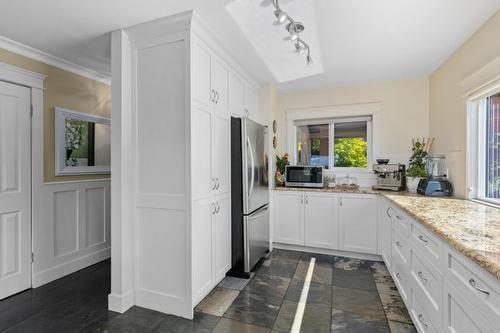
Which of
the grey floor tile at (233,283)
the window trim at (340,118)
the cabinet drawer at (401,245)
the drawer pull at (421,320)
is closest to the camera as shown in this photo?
the drawer pull at (421,320)

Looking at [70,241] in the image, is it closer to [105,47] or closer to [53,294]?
[53,294]

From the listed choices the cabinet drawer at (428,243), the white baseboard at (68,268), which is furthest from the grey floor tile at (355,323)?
the white baseboard at (68,268)

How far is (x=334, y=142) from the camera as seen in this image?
3.85 metres

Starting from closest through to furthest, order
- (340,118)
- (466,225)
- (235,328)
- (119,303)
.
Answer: (466,225) < (235,328) < (119,303) < (340,118)

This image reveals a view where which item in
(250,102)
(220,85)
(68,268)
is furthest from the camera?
(250,102)

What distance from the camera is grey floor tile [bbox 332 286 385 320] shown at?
2078mm

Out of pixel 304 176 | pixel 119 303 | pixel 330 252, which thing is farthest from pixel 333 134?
pixel 119 303

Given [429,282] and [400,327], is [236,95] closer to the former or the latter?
[429,282]

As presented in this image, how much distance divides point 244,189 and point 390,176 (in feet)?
6.29

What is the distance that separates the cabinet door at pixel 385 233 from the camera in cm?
263

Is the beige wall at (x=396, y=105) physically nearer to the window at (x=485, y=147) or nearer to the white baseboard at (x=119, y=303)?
the window at (x=485, y=147)

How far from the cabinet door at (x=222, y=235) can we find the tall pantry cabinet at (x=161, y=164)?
211 millimetres

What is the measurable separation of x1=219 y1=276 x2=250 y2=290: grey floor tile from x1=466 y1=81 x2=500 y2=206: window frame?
224 cm

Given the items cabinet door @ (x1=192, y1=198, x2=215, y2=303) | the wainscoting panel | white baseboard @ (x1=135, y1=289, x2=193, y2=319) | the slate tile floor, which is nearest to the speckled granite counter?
the slate tile floor
